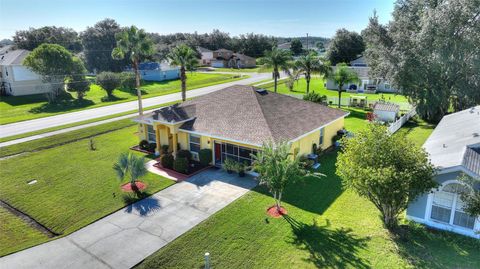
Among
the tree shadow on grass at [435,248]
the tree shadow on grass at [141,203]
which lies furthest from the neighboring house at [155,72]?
the tree shadow on grass at [435,248]

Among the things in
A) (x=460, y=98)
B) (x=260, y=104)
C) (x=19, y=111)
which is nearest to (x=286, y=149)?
(x=260, y=104)

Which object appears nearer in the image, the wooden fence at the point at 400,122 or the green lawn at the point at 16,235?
the green lawn at the point at 16,235

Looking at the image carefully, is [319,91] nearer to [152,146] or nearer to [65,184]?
[152,146]

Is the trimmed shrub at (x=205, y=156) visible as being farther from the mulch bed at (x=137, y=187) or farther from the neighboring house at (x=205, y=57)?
the neighboring house at (x=205, y=57)

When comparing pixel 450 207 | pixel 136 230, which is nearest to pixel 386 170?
pixel 450 207

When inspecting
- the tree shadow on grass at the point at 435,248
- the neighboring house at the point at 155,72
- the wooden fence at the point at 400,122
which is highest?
the neighboring house at the point at 155,72

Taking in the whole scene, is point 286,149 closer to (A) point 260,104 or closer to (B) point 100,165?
(A) point 260,104

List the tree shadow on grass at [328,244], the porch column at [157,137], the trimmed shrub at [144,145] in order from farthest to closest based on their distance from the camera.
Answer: the trimmed shrub at [144,145], the porch column at [157,137], the tree shadow on grass at [328,244]
